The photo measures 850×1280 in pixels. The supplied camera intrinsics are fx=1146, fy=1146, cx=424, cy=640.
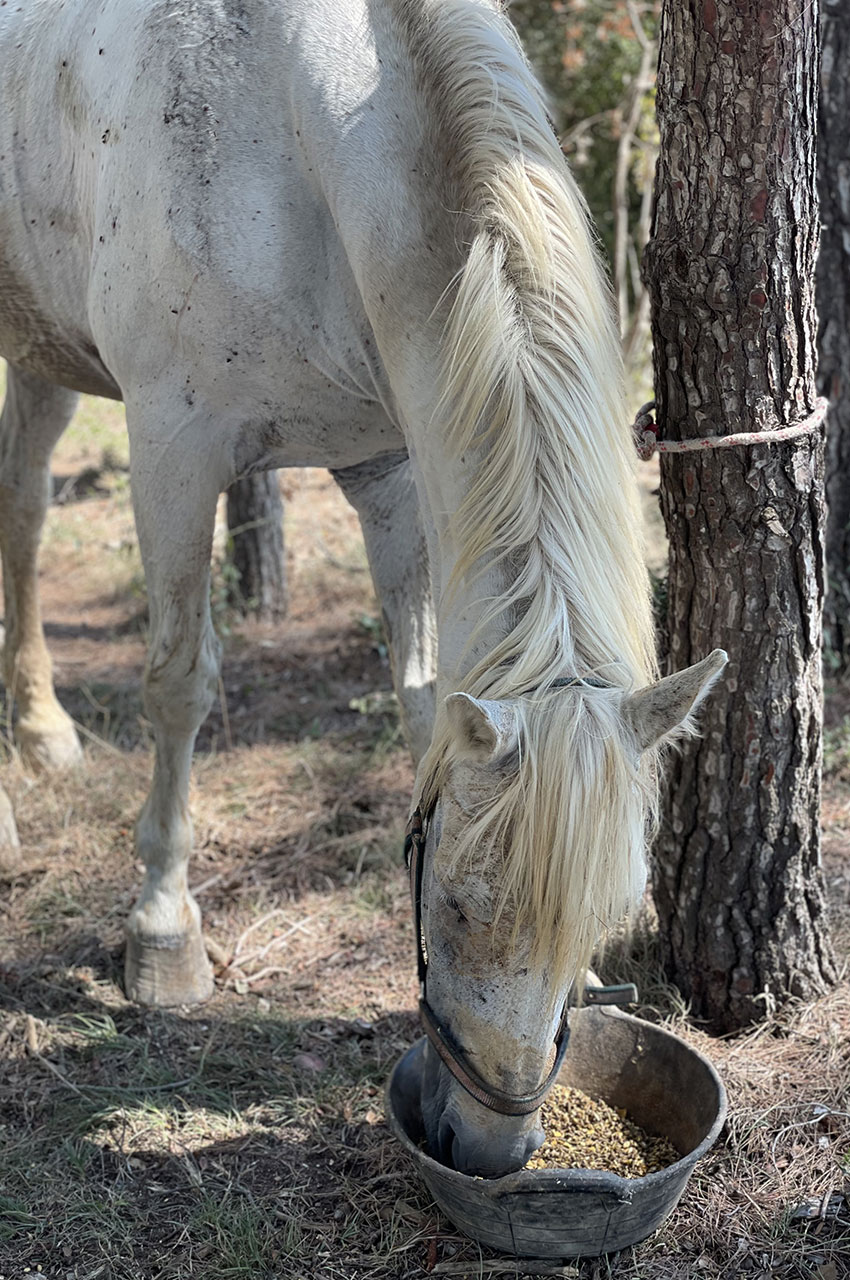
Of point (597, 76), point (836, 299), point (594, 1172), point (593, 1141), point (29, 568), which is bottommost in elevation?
point (593, 1141)

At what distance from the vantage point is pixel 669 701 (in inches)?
68.1

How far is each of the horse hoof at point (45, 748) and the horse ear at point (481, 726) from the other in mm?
2746

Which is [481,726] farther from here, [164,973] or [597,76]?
[597,76]

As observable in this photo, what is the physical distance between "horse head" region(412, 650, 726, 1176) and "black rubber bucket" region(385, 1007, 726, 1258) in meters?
0.10

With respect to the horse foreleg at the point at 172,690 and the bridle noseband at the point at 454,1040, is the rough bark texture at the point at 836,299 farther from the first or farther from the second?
the bridle noseband at the point at 454,1040

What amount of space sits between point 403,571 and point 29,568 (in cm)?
184

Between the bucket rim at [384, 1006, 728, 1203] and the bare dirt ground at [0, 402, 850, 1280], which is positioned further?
the bare dirt ground at [0, 402, 850, 1280]

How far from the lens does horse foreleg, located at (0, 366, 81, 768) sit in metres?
4.03

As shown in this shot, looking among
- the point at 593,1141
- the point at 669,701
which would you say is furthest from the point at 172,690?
the point at 669,701

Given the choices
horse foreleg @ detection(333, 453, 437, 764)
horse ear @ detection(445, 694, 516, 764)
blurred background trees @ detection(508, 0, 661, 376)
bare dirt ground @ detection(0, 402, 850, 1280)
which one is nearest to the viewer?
horse ear @ detection(445, 694, 516, 764)

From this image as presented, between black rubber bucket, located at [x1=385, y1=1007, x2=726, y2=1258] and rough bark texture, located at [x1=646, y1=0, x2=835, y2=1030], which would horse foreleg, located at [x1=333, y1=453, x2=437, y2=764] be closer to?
rough bark texture, located at [x1=646, y1=0, x2=835, y2=1030]

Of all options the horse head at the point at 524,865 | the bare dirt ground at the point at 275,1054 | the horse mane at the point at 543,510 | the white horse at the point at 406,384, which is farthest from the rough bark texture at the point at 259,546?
the horse head at the point at 524,865

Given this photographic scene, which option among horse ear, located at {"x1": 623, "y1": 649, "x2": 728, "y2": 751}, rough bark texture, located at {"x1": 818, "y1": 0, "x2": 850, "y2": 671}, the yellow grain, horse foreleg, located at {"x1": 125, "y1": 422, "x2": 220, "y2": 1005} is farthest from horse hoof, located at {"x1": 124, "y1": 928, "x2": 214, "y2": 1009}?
rough bark texture, located at {"x1": 818, "y1": 0, "x2": 850, "y2": 671}

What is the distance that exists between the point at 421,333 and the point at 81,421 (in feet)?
24.3
